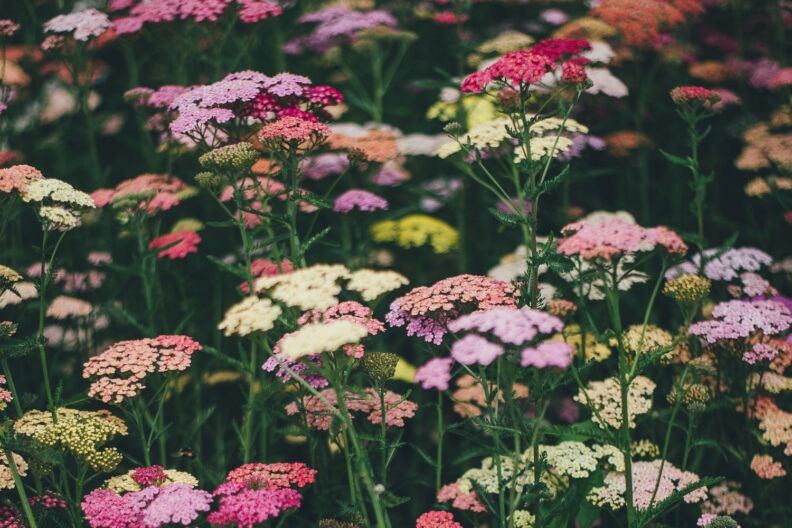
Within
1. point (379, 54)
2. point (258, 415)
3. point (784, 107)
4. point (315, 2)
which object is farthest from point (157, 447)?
point (784, 107)

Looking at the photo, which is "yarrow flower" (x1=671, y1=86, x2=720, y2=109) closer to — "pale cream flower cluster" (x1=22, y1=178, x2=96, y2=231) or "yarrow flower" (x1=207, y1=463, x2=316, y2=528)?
"yarrow flower" (x1=207, y1=463, x2=316, y2=528)

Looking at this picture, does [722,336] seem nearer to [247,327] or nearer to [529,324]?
[529,324]

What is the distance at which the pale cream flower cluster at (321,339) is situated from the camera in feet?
8.09

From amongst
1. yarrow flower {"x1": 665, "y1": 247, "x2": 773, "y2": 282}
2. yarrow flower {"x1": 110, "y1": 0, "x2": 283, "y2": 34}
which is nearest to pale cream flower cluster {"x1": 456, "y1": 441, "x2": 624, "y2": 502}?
yarrow flower {"x1": 665, "y1": 247, "x2": 773, "y2": 282}

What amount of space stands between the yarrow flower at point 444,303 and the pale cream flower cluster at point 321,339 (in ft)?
1.74

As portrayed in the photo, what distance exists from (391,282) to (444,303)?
0.26 m

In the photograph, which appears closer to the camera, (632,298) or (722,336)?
(722,336)

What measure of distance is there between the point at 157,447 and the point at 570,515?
105 inches

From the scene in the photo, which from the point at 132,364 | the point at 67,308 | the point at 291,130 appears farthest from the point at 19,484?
the point at 291,130

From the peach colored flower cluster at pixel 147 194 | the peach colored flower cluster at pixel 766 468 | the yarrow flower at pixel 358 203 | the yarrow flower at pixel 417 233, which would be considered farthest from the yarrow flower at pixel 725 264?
the peach colored flower cluster at pixel 147 194

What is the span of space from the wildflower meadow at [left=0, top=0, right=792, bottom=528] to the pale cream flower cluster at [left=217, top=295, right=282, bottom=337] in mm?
12

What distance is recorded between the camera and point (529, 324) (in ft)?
8.09

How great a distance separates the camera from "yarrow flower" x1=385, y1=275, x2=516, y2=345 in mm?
3018

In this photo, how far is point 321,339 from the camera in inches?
98.1
